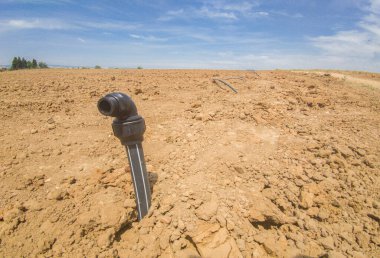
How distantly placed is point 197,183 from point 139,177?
2.30ft

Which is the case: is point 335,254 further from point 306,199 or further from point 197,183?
point 197,183

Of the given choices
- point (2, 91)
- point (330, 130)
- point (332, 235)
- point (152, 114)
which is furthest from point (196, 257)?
point (2, 91)

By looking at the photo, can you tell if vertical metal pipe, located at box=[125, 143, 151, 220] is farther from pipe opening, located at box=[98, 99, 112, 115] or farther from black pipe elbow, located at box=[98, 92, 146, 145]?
pipe opening, located at box=[98, 99, 112, 115]

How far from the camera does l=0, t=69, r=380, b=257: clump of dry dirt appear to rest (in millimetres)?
2137

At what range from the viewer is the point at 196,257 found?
2.05 m

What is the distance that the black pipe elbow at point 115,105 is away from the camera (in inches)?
76.9

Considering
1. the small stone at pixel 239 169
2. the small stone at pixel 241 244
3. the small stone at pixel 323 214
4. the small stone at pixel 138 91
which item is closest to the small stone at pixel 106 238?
the small stone at pixel 241 244

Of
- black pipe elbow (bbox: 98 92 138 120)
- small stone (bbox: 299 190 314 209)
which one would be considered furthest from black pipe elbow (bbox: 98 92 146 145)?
small stone (bbox: 299 190 314 209)

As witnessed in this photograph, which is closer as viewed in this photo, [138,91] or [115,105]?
[115,105]

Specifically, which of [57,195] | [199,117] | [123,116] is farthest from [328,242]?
[57,195]

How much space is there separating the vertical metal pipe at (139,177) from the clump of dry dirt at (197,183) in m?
0.11

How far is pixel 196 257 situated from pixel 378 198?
6.72 feet

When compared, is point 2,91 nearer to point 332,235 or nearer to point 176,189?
point 176,189

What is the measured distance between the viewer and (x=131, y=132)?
83.3 inches
